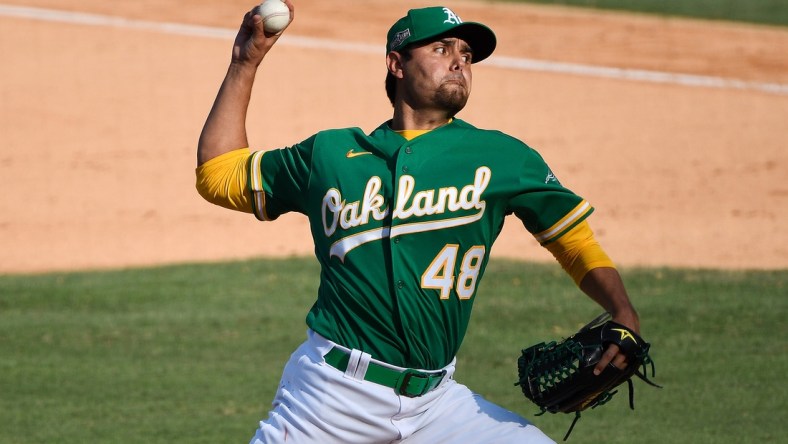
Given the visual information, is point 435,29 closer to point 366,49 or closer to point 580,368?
point 580,368

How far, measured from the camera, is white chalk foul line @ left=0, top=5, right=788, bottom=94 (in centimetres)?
1700

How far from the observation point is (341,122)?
15.8 metres

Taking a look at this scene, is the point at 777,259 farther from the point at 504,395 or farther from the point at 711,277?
the point at 504,395

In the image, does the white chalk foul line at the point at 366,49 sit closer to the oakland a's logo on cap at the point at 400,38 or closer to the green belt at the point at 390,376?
the oakland a's logo on cap at the point at 400,38

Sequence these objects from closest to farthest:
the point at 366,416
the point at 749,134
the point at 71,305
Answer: the point at 366,416, the point at 71,305, the point at 749,134

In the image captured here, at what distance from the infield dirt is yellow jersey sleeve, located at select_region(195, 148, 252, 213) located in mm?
7523

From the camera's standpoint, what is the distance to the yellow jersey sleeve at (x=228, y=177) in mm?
4289

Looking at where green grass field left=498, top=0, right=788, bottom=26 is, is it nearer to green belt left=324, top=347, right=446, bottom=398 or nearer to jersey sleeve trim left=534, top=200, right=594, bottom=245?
jersey sleeve trim left=534, top=200, right=594, bottom=245

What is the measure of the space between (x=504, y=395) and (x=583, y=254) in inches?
147

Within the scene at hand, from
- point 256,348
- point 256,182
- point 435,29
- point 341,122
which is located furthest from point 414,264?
point 341,122

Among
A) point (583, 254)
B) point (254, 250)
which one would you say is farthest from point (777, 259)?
point (583, 254)

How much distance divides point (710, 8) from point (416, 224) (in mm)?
17925

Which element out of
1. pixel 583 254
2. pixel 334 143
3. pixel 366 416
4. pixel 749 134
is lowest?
pixel 749 134

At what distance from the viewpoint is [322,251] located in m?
4.18
